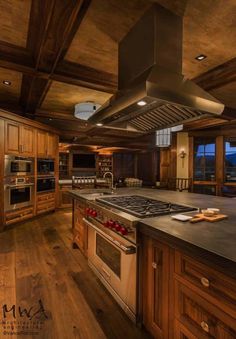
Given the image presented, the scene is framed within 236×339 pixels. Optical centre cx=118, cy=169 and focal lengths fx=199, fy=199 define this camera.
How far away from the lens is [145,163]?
11.0 metres

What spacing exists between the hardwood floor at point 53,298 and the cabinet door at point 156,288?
25 centimetres

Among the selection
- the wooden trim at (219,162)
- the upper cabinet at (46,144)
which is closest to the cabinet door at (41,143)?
the upper cabinet at (46,144)

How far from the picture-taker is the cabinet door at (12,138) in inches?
149

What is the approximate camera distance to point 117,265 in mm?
1789

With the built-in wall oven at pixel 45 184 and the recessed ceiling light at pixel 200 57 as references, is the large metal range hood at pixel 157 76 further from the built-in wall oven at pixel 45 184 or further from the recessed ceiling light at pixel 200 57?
the built-in wall oven at pixel 45 184

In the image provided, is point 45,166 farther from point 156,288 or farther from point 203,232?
point 203,232

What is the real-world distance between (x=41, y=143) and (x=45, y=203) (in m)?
1.49

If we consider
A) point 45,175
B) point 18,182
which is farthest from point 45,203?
point 18,182

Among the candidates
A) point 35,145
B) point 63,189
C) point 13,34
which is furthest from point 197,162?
point 13,34

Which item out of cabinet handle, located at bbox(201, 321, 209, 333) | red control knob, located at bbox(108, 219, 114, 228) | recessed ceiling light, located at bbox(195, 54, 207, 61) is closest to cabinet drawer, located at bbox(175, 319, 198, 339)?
cabinet handle, located at bbox(201, 321, 209, 333)

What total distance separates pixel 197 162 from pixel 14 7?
6.03 m

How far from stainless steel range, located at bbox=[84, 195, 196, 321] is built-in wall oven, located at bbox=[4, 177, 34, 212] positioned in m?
2.30

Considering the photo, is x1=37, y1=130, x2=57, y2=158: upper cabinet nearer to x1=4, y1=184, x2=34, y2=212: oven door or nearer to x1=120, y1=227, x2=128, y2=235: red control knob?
x1=4, y1=184, x2=34, y2=212: oven door

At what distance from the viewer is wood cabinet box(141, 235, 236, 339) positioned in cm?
91
